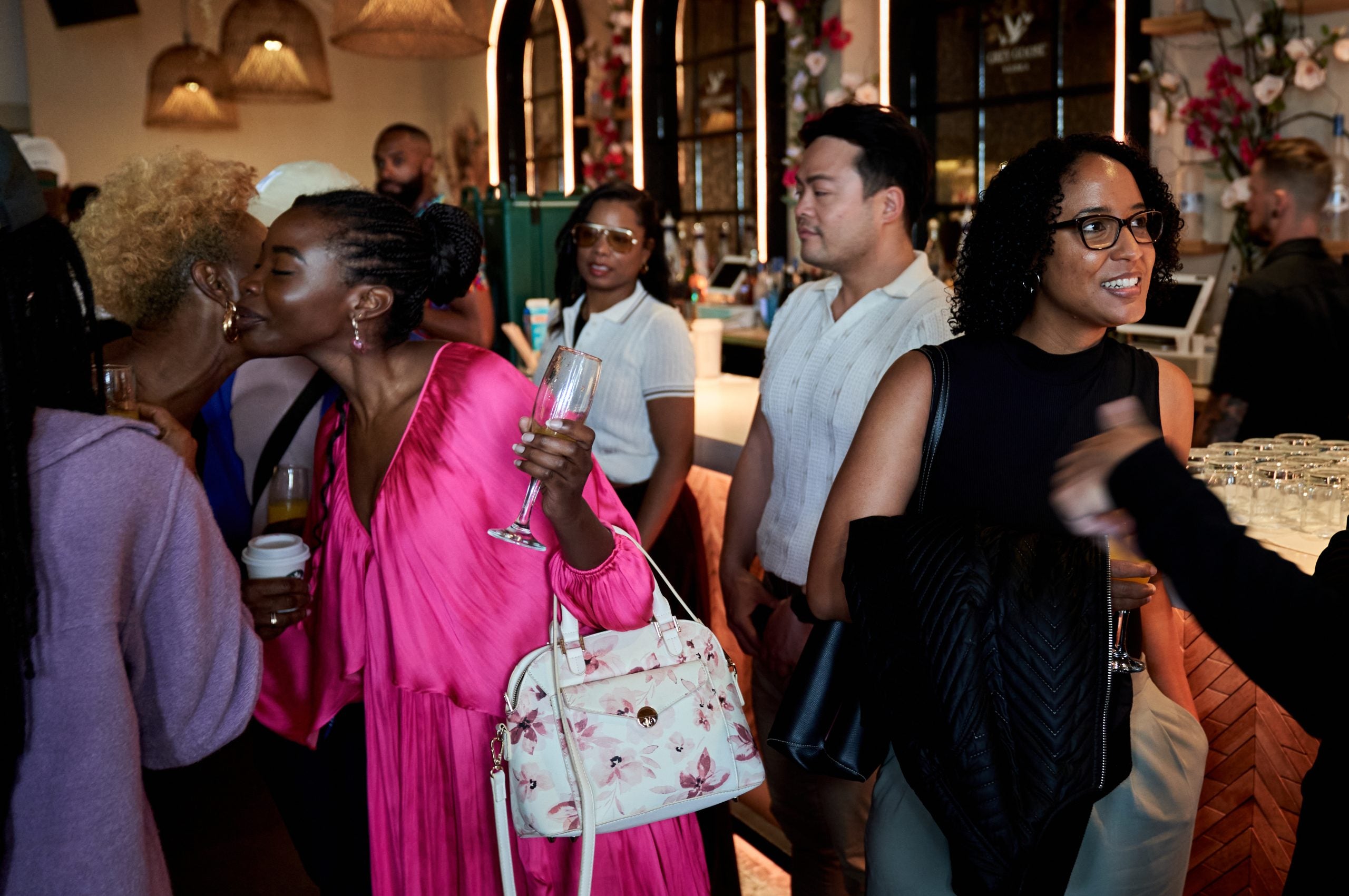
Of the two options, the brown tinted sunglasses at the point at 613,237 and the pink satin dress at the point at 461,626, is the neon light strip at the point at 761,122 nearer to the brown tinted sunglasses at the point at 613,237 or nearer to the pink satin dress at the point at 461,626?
the brown tinted sunglasses at the point at 613,237

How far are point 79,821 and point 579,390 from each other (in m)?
0.78

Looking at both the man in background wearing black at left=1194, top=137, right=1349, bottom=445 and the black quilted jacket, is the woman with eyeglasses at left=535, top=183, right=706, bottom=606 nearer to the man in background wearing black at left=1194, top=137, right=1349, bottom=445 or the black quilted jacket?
the black quilted jacket

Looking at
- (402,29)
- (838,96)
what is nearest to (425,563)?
(402,29)

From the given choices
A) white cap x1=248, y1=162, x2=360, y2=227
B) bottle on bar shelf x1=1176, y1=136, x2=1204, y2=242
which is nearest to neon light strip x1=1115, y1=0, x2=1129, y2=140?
bottle on bar shelf x1=1176, y1=136, x2=1204, y2=242

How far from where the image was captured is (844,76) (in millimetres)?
6383

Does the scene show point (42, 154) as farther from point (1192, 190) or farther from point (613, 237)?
point (1192, 190)

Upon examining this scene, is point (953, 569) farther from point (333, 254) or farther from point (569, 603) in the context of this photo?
point (333, 254)

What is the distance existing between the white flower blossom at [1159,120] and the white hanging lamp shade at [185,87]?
253 inches

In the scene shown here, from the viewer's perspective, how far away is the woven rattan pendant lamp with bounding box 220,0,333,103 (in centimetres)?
659

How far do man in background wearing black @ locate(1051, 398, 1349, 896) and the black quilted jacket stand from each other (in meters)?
0.21

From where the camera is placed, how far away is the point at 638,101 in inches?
328

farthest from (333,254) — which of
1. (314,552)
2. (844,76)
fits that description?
(844,76)

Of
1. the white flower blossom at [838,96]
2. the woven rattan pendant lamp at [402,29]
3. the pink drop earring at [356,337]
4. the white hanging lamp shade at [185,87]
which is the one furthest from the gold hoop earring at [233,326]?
the white hanging lamp shade at [185,87]

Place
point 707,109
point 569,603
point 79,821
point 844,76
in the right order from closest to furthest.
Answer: point 79,821 → point 569,603 → point 844,76 → point 707,109
